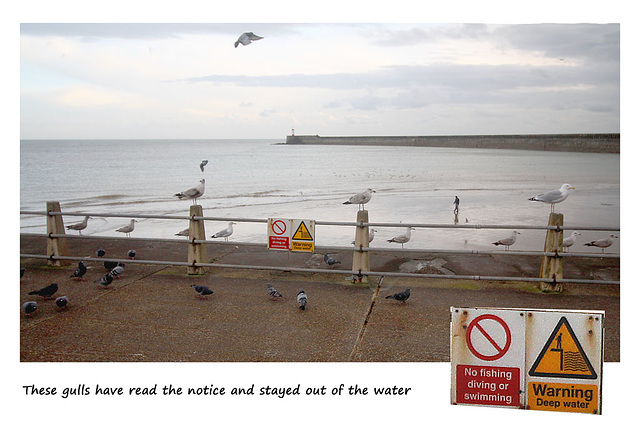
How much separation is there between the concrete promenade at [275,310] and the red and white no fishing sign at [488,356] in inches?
58.2

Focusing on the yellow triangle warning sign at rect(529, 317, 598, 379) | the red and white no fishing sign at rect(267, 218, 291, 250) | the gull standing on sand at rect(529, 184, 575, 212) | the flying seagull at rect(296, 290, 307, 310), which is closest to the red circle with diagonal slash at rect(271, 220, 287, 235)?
the red and white no fishing sign at rect(267, 218, 291, 250)

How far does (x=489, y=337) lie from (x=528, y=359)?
0.27 metres

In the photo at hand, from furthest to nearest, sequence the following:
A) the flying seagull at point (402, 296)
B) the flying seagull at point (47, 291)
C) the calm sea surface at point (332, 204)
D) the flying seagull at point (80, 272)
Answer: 1. the calm sea surface at point (332, 204)
2. the flying seagull at point (80, 272)
3. the flying seagull at point (47, 291)
4. the flying seagull at point (402, 296)

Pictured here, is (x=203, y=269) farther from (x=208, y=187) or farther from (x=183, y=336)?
(x=208, y=187)

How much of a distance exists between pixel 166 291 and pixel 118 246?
333 centimetres

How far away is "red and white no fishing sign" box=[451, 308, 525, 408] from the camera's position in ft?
10.5

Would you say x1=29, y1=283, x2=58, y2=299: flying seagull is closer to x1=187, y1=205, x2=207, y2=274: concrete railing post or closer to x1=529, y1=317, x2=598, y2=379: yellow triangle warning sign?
x1=187, y1=205, x2=207, y2=274: concrete railing post

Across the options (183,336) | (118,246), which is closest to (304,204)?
(118,246)

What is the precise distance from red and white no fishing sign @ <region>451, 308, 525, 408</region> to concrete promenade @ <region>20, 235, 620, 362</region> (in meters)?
1.48

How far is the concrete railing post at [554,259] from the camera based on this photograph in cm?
673

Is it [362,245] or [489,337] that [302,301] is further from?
[489,337]

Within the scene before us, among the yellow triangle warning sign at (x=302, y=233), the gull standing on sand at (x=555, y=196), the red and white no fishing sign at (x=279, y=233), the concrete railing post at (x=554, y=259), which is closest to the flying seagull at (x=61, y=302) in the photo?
the red and white no fishing sign at (x=279, y=233)

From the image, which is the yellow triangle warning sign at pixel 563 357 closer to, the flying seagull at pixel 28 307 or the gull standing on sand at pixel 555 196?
the flying seagull at pixel 28 307

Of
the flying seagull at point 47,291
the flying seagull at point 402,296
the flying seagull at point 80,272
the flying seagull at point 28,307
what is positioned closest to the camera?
the flying seagull at point 28,307
